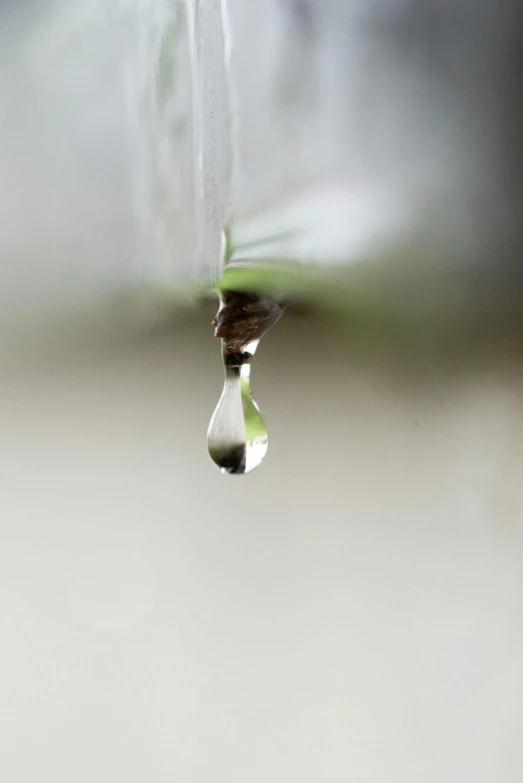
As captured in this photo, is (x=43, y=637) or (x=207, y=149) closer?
(x=207, y=149)

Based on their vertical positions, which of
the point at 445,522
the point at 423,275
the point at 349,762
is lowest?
the point at 349,762

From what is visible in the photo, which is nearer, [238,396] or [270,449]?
[238,396]

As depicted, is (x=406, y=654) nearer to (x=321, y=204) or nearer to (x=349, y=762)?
(x=349, y=762)

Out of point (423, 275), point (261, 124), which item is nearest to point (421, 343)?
point (423, 275)
